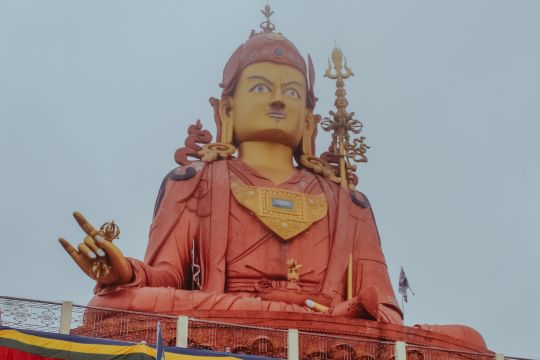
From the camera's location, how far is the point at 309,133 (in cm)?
1466

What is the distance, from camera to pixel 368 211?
1405 centimetres

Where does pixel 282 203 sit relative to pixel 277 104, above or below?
below

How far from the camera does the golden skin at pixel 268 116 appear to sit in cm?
1384

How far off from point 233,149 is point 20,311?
18.0ft

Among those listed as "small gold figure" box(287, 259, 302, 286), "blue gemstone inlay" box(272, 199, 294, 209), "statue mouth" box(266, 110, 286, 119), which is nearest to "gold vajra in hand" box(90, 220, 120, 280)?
"small gold figure" box(287, 259, 302, 286)

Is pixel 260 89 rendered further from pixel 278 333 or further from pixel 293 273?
pixel 278 333

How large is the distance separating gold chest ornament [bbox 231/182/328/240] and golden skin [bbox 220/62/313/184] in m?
0.43

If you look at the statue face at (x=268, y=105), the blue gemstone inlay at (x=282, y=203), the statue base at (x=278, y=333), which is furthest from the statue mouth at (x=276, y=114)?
the statue base at (x=278, y=333)

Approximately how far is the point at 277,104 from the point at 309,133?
1022 millimetres

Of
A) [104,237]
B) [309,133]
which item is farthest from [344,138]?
[104,237]

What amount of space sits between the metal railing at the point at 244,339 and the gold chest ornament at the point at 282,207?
2887mm

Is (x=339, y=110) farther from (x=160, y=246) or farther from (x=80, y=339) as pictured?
(x=80, y=339)

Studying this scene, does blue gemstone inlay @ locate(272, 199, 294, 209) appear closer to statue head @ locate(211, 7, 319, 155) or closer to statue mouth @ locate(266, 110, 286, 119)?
statue head @ locate(211, 7, 319, 155)

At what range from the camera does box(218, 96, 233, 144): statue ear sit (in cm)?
1413
